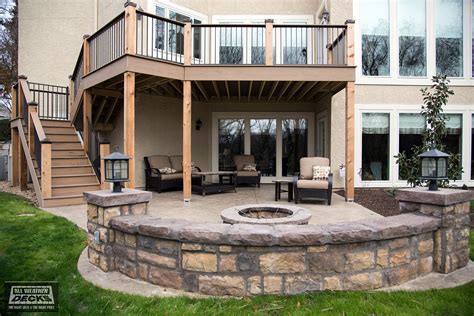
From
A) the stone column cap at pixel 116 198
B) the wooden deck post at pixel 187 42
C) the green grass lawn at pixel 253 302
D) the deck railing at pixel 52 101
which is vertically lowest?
the green grass lawn at pixel 253 302

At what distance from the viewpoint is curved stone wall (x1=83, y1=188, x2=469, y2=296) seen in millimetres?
2539

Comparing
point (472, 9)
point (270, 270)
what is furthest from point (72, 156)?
point (472, 9)

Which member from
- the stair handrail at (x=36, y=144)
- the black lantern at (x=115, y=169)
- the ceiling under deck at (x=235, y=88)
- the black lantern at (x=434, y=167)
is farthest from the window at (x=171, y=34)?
the black lantern at (x=434, y=167)

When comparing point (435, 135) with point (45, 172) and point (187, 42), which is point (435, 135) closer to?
point (187, 42)

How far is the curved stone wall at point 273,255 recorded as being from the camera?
254 centimetres

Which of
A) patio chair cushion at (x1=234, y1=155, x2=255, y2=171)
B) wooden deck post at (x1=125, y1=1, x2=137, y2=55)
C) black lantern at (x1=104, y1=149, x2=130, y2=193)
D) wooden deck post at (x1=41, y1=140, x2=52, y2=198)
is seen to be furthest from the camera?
patio chair cushion at (x1=234, y1=155, x2=255, y2=171)

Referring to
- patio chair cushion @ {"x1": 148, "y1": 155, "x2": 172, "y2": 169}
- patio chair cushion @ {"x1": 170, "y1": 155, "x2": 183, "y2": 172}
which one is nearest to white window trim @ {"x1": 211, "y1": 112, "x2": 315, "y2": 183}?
patio chair cushion @ {"x1": 170, "y1": 155, "x2": 183, "y2": 172}

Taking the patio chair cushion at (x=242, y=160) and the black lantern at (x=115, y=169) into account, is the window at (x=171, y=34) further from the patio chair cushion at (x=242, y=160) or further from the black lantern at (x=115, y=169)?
the black lantern at (x=115, y=169)

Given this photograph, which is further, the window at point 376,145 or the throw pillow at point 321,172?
the window at point 376,145

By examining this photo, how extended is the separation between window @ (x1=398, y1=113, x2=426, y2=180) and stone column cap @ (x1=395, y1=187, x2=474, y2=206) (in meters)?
5.92

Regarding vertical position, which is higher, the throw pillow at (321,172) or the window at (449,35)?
the window at (449,35)

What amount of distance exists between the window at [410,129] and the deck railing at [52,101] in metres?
9.65

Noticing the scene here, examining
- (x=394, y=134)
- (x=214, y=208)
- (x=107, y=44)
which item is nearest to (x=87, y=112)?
(x=107, y=44)

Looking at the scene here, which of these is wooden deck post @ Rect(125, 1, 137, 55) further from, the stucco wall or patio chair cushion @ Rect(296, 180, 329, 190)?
the stucco wall
